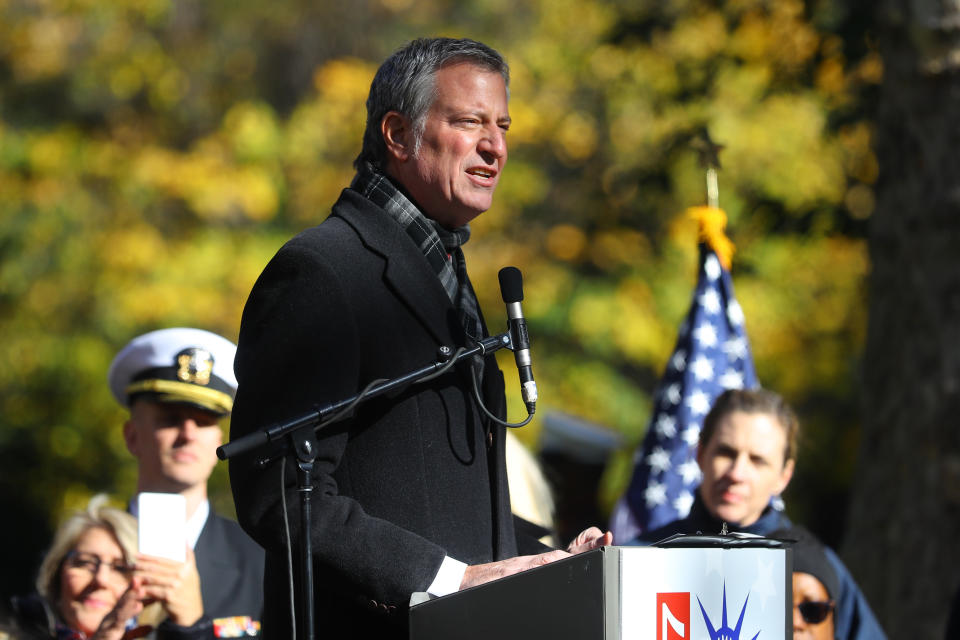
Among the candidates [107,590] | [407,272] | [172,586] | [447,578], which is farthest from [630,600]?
[107,590]

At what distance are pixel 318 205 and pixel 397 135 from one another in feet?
35.0

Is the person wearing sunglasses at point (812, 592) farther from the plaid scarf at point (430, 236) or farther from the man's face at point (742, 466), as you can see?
the plaid scarf at point (430, 236)

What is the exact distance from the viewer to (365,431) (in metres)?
2.42

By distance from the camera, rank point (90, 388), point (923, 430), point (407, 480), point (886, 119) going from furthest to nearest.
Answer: point (90, 388) → point (886, 119) → point (923, 430) → point (407, 480)

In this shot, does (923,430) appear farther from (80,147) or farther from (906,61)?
(80,147)

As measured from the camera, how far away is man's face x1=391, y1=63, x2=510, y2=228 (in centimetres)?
Result: 259

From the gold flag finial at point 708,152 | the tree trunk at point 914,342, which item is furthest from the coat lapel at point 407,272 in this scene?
the tree trunk at point 914,342

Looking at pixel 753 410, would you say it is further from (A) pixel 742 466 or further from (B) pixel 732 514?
(B) pixel 732 514

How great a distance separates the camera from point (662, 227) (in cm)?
1299

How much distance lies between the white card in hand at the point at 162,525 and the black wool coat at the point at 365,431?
84 cm

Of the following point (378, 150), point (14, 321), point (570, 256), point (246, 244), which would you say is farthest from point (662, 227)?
point (378, 150)

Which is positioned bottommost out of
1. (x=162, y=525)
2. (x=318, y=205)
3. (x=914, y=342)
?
(x=162, y=525)

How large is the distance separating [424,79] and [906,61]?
529 cm

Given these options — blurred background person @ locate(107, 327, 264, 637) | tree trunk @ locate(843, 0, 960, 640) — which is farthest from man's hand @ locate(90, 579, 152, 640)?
tree trunk @ locate(843, 0, 960, 640)
